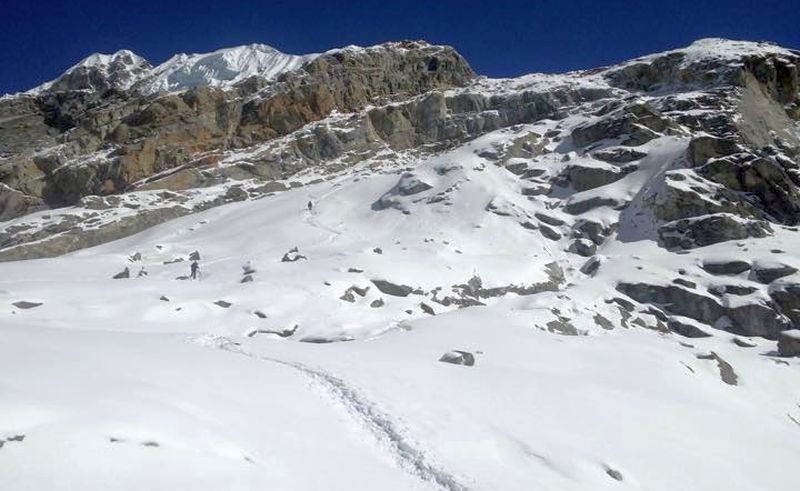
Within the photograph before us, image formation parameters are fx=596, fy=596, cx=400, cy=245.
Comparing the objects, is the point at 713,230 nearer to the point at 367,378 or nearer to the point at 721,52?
the point at 367,378

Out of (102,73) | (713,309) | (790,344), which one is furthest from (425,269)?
(102,73)

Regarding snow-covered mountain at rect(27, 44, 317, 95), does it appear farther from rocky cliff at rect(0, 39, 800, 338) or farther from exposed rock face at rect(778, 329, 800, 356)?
exposed rock face at rect(778, 329, 800, 356)

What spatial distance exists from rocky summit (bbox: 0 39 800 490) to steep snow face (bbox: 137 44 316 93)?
46662 mm

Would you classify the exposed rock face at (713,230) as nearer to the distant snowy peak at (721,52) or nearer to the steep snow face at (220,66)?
the distant snowy peak at (721,52)

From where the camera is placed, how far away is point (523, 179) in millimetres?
70938

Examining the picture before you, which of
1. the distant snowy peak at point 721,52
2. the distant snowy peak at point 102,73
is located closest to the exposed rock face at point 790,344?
the distant snowy peak at point 721,52

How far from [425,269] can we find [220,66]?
149m

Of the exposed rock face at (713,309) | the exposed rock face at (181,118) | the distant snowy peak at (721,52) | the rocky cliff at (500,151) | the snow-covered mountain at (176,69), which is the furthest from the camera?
the snow-covered mountain at (176,69)

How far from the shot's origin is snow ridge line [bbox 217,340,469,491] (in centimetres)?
1161

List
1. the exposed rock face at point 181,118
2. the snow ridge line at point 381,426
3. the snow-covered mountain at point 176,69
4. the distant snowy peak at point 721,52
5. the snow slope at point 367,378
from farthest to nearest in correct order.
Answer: the snow-covered mountain at point 176,69
the distant snowy peak at point 721,52
the exposed rock face at point 181,118
the snow ridge line at point 381,426
the snow slope at point 367,378

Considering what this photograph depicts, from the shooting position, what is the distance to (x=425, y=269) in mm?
44094

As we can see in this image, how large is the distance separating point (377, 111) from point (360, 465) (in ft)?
312

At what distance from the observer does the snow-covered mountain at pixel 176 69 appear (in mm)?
156500

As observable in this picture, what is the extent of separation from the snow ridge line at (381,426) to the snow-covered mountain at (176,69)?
14795cm
